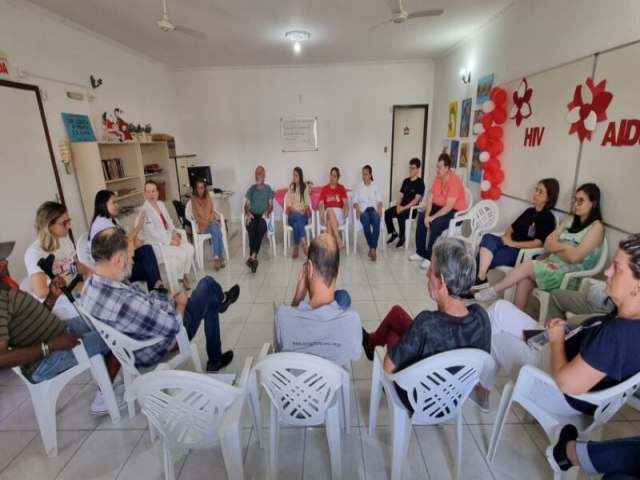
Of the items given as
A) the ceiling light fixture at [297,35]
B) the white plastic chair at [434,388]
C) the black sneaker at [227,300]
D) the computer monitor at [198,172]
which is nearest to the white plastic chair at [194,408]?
the white plastic chair at [434,388]

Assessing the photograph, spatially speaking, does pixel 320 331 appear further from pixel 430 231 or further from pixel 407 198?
pixel 407 198

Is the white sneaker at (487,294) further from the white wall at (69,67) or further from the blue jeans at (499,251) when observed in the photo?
the white wall at (69,67)

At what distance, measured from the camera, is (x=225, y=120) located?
618cm

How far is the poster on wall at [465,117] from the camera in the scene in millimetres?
4551

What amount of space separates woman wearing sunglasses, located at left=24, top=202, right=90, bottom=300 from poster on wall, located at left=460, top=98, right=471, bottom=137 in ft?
15.5

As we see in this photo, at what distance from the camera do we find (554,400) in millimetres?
1354

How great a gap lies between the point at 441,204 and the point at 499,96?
4.36 feet

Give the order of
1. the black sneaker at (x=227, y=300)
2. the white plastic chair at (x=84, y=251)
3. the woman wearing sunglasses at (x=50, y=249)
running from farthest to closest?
the white plastic chair at (x=84, y=251), the black sneaker at (x=227, y=300), the woman wearing sunglasses at (x=50, y=249)

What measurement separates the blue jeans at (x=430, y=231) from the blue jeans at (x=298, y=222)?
5.05ft

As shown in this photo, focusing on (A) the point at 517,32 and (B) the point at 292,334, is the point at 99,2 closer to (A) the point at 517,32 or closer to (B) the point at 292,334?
(B) the point at 292,334

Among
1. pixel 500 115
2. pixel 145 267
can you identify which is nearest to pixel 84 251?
pixel 145 267

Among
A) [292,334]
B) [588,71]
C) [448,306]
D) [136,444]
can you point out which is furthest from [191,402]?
[588,71]

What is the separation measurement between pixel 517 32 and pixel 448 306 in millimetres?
3481

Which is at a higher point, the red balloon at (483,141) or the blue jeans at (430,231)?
the red balloon at (483,141)
